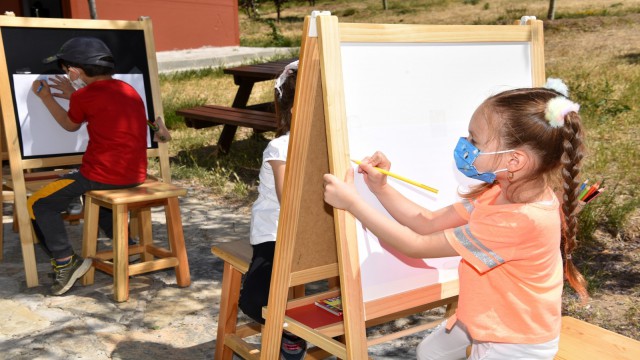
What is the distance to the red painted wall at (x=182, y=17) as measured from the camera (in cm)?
1659

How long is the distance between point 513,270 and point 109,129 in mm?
3050

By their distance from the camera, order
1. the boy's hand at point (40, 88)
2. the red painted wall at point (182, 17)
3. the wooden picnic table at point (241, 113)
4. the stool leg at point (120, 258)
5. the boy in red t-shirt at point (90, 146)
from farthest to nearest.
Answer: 1. the red painted wall at point (182, 17)
2. the wooden picnic table at point (241, 113)
3. the boy's hand at point (40, 88)
4. the boy in red t-shirt at point (90, 146)
5. the stool leg at point (120, 258)

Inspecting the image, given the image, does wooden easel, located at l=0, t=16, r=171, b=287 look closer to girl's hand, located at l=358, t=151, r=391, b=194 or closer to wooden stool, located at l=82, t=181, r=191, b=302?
wooden stool, located at l=82, t=181, r=191, b=302

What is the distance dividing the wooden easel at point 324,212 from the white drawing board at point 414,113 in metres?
0.04

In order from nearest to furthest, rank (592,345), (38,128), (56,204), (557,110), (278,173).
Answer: (557,110) → (592,345) → (278,173) → (56,204) → (38,128)

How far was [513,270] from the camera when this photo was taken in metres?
2.23

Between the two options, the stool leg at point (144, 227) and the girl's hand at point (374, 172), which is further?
the stool leg at point (144, 227)

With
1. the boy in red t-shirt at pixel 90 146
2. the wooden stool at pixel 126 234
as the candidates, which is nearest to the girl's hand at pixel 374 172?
the wooden stool at pixel 126 234

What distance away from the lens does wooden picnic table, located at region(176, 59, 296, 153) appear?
23.6 ft

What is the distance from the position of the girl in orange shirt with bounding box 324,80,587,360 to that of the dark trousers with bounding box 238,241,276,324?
833 mm

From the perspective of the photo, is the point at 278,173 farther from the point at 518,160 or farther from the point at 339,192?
the point at 518,160

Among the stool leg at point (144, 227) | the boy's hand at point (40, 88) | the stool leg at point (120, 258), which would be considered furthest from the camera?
the stool leg at point (144, 227)

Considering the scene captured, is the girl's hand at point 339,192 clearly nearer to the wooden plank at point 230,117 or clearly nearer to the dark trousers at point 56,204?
the dark trousers at point 56,204

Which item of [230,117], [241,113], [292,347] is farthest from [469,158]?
[241,113]
